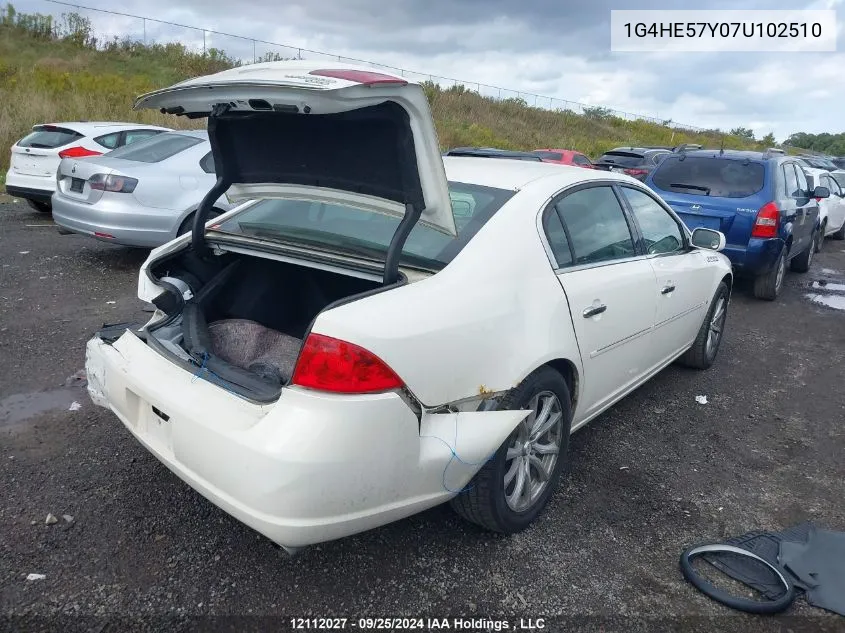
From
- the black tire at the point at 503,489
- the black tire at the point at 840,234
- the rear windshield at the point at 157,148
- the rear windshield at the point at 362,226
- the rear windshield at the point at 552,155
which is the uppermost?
the rear windshield at the point at 552,155

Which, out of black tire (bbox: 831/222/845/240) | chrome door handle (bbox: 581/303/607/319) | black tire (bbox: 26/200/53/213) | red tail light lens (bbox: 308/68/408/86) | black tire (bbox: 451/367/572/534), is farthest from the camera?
black tire (bbox: 831/222/845/240)

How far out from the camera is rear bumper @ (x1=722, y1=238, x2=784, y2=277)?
22.9ft

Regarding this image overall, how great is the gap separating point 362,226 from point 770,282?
6.08m

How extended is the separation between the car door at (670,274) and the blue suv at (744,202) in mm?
2751

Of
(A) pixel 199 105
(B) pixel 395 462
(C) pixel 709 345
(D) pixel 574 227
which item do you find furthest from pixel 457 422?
(C) pixel 709 345

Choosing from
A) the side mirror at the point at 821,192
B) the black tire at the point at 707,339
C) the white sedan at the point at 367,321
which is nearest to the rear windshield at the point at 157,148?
the white sedan at the point at 367,321

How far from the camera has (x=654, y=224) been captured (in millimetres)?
4129

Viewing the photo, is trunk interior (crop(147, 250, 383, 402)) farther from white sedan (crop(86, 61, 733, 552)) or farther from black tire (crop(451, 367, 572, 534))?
black tire (crop(451, 367, 572, 534))

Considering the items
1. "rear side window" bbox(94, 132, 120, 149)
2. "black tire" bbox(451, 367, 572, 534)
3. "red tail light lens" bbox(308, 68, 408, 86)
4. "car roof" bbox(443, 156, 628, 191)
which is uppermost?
"rear side window" bbox(94, 132, 120, 149)

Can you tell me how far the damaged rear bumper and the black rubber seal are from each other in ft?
3.19

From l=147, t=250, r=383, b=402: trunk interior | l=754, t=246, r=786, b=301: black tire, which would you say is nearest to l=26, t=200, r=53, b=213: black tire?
l=147, t=250, r=383, b=402: trunk interior

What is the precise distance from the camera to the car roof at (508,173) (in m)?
3.17

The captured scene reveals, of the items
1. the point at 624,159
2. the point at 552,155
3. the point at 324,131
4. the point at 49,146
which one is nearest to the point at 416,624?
the point at 324,131

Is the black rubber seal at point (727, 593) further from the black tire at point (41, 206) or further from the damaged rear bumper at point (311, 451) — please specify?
the black tire at point (41, 206)
